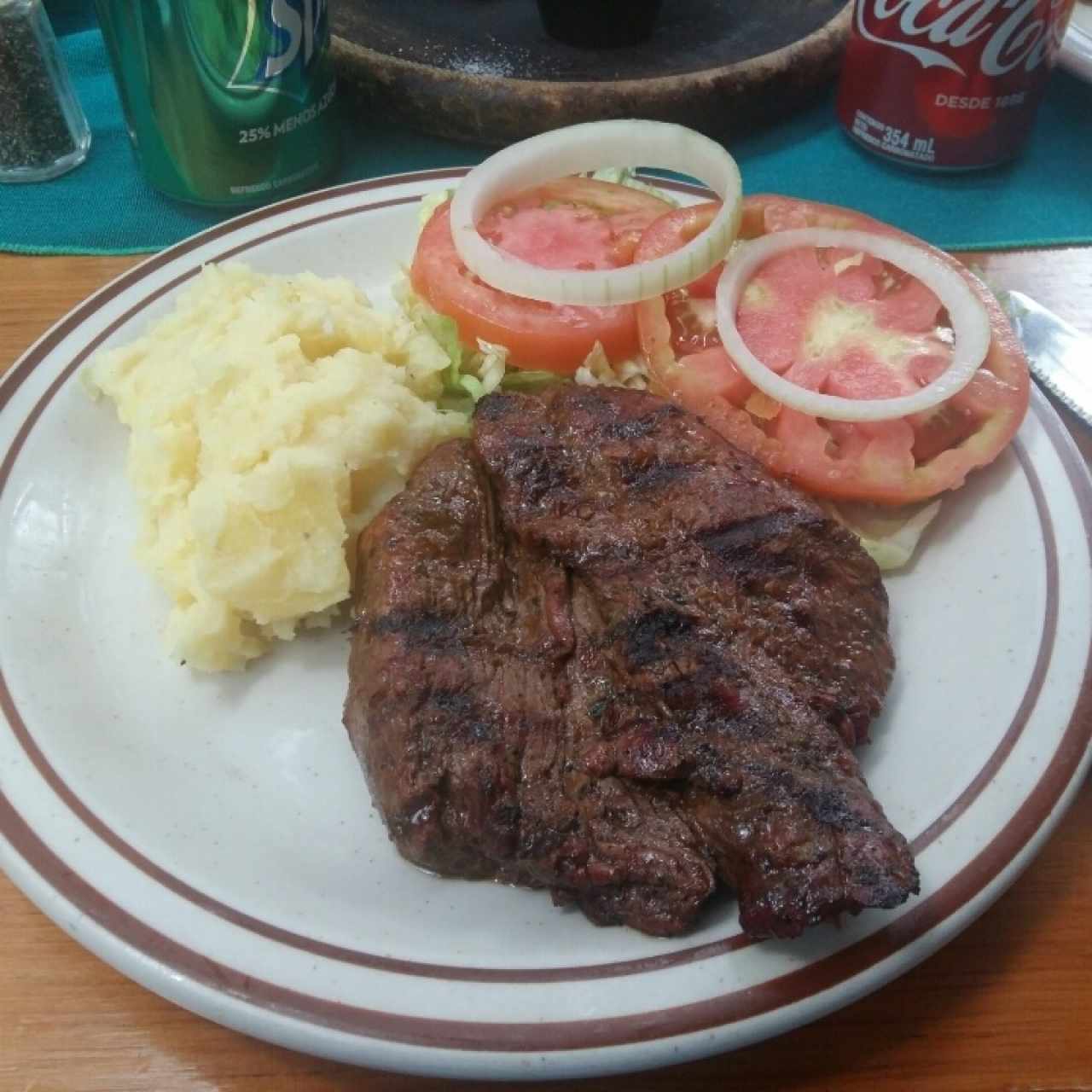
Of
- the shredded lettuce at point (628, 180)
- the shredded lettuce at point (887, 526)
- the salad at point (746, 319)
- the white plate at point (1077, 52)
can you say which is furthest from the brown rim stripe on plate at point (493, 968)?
the white plate at point (1077, 52)

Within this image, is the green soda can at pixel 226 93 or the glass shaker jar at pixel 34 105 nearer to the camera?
the green soda can at pixel 226 93

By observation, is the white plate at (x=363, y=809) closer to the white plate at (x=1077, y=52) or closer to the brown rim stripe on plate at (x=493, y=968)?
the brown rim stripe on plate at (x=493, y=968)

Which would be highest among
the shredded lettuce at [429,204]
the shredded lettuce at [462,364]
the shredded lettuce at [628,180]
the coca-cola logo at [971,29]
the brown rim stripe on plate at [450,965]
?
the coca-cola logo at [971,29]

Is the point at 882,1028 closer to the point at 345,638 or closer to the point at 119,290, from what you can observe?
the point at 345,638

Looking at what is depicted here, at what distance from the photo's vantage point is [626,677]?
2072 millimetres

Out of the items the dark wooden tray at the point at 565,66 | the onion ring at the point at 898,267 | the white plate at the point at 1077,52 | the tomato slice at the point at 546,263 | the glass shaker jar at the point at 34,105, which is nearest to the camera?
the onion ring at the point at 898,267

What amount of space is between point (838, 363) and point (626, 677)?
119cm

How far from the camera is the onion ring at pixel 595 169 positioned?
2.74 meters

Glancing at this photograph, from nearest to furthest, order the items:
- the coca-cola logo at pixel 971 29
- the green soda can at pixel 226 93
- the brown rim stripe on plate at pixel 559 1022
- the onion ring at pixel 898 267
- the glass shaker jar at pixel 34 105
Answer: the brown rim stripe on plate at pixel 559 1022 → the onion ring at pixel 898 267 → the green soda can at pixel 226 93 → the coca-cola logo at pixel 971 29 → the glass shaker jar at pixel 34 105

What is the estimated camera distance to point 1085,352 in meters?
3.24

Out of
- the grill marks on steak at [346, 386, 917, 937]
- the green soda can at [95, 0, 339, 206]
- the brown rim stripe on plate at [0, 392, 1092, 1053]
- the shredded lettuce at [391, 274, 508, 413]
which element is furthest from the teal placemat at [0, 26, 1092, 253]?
the brown rim stripe on plate at [0, 392, 1092, 1053]

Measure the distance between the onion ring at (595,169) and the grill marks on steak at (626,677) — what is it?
462mm

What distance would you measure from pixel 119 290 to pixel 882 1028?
293 cm

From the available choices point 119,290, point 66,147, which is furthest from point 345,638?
point 66,147
